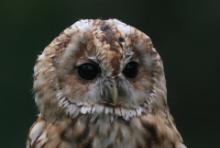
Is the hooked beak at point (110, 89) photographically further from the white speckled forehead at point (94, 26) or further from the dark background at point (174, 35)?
the dark background at point (174, 35)

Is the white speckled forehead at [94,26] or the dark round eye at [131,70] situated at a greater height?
the white speckled forehead at [94,26]

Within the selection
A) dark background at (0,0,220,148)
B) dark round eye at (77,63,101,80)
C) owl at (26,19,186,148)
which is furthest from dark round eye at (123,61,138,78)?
dark background at (0,0,220,148)

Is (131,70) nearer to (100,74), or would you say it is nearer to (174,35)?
(100,74)

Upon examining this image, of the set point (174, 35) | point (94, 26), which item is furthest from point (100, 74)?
point (174, 35)

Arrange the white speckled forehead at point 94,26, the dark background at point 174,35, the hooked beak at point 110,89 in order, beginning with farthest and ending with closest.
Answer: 1. the dark background at point 174,35
2. the white speckled forehead at point 94,26
3. the hooked beak at point 110,89

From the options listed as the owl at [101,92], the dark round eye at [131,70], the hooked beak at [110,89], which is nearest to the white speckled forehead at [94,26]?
the owl at [101,92]

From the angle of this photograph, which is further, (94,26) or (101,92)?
(94,26)

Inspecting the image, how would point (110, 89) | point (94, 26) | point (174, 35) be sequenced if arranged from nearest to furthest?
point (110, 89) < point (94, 26) < point (174, 35)

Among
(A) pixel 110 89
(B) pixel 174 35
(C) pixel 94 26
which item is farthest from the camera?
(B) pixel 174 35
